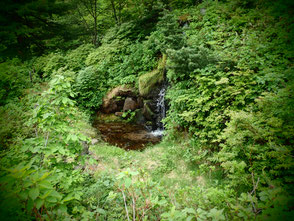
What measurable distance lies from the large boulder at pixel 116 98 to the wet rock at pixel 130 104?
0.32 meters

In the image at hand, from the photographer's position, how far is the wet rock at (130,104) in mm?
8914

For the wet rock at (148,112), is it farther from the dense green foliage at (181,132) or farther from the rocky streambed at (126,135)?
the dense green foliage at (181,132)

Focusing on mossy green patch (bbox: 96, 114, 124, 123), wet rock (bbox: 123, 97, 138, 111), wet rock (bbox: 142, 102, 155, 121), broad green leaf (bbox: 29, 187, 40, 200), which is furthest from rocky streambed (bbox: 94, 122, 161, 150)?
broad green leaf (bbox: 29, 187, 40, 200)

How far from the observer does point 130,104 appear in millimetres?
8961

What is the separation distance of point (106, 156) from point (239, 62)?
17.1 feet

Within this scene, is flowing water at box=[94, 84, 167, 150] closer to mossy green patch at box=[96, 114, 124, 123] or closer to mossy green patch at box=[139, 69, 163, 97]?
mossy green patch at box=[96, 114, 124, 123]

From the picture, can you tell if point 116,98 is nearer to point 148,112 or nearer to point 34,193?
point 148,112

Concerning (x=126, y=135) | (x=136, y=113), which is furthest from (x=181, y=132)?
(x=136, y=113)

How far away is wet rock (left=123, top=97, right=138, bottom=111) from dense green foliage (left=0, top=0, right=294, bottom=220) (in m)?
0.48

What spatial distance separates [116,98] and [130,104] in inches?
43.8

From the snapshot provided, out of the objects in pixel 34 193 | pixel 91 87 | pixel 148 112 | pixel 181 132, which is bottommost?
pixel 148 112

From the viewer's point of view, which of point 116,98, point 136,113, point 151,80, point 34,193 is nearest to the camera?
point 34,193

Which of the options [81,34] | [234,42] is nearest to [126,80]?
[234,42]

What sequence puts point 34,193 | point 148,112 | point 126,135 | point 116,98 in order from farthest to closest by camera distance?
point 116,98
point 148,112
point 126,135
point 34,193
